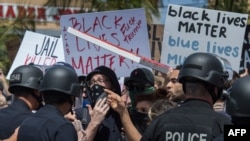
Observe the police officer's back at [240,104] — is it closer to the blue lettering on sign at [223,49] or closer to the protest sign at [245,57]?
the blue lettering on sign at [223,49]

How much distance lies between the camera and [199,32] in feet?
31.2

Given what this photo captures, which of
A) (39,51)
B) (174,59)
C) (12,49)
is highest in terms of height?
(174,59)

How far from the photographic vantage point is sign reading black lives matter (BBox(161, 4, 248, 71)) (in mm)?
9344

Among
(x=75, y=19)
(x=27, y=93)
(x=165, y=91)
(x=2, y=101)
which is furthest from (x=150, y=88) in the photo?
(x=2, y=101)

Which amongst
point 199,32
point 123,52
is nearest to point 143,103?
point 123,52

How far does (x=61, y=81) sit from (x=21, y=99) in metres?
0.69

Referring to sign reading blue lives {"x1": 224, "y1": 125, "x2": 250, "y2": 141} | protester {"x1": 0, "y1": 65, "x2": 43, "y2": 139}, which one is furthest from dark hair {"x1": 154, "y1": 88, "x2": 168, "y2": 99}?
sign reading blue lives {"x1": 224, "y1": 125, "x2": 250, "y2": 141}

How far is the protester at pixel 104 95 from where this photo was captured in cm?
684

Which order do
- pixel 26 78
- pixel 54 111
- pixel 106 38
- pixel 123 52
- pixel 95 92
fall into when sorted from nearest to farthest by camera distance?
pixel 54 111 < pixel 26 78 < pixel 95 92 < pixel 123 52 < pixel 106 38

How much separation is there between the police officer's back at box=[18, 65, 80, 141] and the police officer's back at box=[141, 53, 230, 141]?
2.05 feet

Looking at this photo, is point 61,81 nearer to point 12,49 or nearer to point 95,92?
point 95,92

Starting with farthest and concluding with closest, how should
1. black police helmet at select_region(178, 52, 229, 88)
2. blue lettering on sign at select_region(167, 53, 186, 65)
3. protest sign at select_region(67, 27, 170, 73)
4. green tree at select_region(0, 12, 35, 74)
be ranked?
green tree at select_region(0, 12, 35, 74) → blue lettering on sign at select_region(167, 53, 186, 65) → protest sign at select_region(67, 27, 170, 73) → black police helmet at select_region(178, 52, 229, 88)

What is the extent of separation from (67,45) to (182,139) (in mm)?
3733

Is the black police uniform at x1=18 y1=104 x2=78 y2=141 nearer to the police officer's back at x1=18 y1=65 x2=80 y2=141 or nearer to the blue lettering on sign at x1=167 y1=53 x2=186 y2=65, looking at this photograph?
the police officer's back at x1=18 y1=65 x2=80 y2=141
